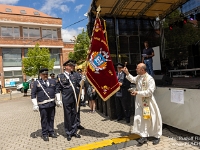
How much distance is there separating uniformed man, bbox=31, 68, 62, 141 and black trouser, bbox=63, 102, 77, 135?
1.17 ft

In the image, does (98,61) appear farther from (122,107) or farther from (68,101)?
(122,107)

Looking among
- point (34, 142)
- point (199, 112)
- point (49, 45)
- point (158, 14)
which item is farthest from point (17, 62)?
point (199, 112)

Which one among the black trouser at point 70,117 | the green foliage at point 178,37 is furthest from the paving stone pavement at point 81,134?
the green foliage at point 178,37

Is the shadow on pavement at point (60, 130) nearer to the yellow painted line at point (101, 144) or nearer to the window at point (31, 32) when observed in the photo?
the yellow painted line at point (101, 144)

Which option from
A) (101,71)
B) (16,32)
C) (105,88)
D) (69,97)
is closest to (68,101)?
(69,97)

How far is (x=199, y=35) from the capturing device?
43.0 feet

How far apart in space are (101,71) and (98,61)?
0.27 m

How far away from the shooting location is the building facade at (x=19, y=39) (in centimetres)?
3566

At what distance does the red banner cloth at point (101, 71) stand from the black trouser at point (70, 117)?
2.79ft

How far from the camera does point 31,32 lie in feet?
128

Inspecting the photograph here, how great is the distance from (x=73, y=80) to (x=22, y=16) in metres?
36.4

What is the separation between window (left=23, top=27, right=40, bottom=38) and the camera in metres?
38.3

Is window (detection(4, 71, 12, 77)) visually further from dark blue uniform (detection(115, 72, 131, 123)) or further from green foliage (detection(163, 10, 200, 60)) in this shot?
dark blue uniform (detection(115, 72, 131, 123))

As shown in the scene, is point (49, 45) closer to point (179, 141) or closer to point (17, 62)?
point (17, 62)
